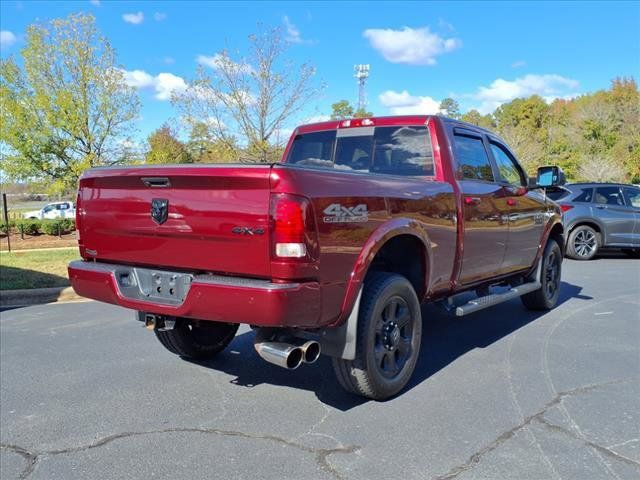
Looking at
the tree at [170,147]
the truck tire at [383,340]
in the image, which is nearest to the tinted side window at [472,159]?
the truck tire at [383,340]

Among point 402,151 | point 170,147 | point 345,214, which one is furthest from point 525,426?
point 170,147

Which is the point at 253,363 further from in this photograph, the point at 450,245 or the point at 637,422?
the point at 637,422

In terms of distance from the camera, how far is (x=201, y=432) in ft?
11.3

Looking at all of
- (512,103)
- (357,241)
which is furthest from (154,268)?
(512,103)

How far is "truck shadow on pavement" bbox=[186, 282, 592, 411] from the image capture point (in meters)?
4.27

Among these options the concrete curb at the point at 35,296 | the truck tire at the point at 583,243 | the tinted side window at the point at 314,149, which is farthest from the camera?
the truck tire at the point at 583,243

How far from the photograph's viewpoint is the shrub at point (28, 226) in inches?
700

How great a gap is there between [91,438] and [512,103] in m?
71.1

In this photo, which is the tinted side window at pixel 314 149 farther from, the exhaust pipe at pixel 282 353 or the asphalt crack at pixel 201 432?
the asphalt crack at pixel 201 432

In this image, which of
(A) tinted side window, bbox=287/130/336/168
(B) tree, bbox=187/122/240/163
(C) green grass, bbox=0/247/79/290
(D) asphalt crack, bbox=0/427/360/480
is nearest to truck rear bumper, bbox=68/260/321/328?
(D) asphalt crack, bbox=0/427/360/480

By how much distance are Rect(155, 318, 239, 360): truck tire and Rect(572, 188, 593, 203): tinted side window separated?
956 centimetres

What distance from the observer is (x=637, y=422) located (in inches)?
139

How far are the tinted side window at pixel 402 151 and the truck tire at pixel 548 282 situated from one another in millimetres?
2561

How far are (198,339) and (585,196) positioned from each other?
10.0m
